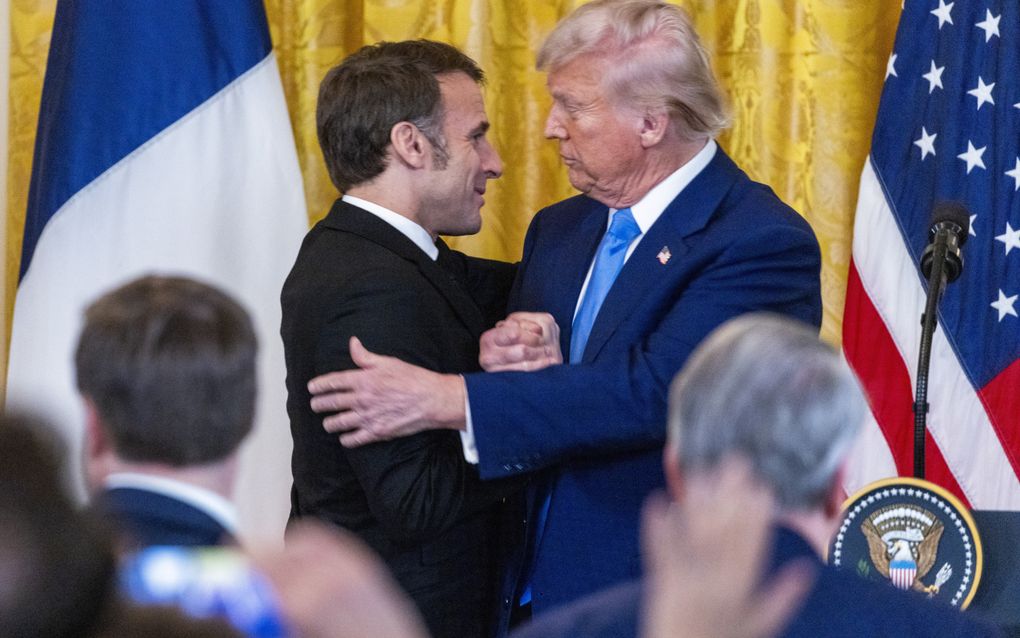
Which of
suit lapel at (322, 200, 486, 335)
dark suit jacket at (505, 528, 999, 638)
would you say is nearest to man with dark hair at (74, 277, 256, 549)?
dark suit jacket at (505, 528, 999, 638)

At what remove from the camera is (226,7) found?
3625mm

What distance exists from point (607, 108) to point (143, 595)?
2.07 m

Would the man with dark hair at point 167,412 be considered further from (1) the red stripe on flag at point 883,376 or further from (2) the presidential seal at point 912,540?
(1) the red stripe on flag at point 883,376

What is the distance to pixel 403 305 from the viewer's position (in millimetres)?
2631

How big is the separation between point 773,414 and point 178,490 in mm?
602

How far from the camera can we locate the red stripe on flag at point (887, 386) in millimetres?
3723

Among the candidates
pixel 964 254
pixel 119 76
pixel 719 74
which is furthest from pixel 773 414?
pixel 719 74

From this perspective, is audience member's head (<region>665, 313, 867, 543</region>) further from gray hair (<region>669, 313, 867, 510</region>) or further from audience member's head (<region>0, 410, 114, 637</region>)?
audience member's head (<region>0, 410, 114, 637</region>)

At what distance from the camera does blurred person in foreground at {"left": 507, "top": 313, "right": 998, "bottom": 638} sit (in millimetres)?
1315

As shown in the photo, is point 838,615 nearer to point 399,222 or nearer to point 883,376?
point 399,222

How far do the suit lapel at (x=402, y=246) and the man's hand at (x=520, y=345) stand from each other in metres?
0.10

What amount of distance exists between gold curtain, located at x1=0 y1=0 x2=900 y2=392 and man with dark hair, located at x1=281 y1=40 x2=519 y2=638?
Answer: 3.38 feet

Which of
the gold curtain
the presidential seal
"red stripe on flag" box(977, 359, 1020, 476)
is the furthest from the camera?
the gold curtain

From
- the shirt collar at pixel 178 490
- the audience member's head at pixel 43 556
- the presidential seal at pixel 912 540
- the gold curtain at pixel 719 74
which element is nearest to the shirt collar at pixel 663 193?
the presidential seal at pixel 912 540
